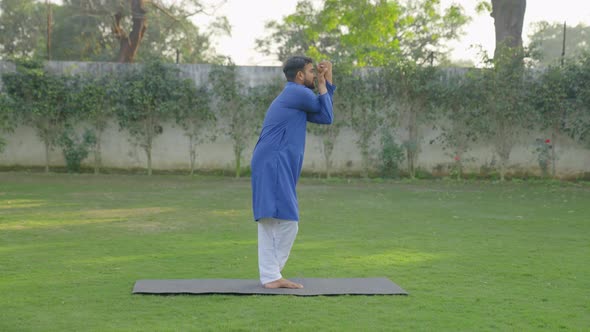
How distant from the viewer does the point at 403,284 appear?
226 inches

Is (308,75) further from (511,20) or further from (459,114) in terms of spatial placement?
(511,20)

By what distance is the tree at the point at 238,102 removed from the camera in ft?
53.9

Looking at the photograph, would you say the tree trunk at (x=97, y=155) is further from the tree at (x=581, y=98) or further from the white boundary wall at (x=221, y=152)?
the tree at (x=581, y=98)

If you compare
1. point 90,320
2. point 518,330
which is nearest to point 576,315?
point 518,330

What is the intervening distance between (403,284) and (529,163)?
12099 millimetres

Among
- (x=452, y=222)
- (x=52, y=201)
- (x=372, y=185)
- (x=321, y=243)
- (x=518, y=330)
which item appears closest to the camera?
(x=518, y=330)

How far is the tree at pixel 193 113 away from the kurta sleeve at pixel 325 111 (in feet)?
35.1

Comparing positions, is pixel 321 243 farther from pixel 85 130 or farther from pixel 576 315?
pixel 85 130

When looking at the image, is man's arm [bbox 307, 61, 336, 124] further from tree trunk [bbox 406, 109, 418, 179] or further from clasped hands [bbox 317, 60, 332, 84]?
tree trunk [bbox 406, 109, 418, 179]

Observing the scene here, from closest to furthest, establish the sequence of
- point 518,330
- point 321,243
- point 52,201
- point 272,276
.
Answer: point 518,330 < point 272,276 < point 321,243 < point 52,201

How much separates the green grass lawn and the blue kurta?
2.43ft

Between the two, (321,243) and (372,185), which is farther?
(372,185)

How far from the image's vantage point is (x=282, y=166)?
18.6 ft

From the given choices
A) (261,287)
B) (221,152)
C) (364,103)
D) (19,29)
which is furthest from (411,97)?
(19,29)
